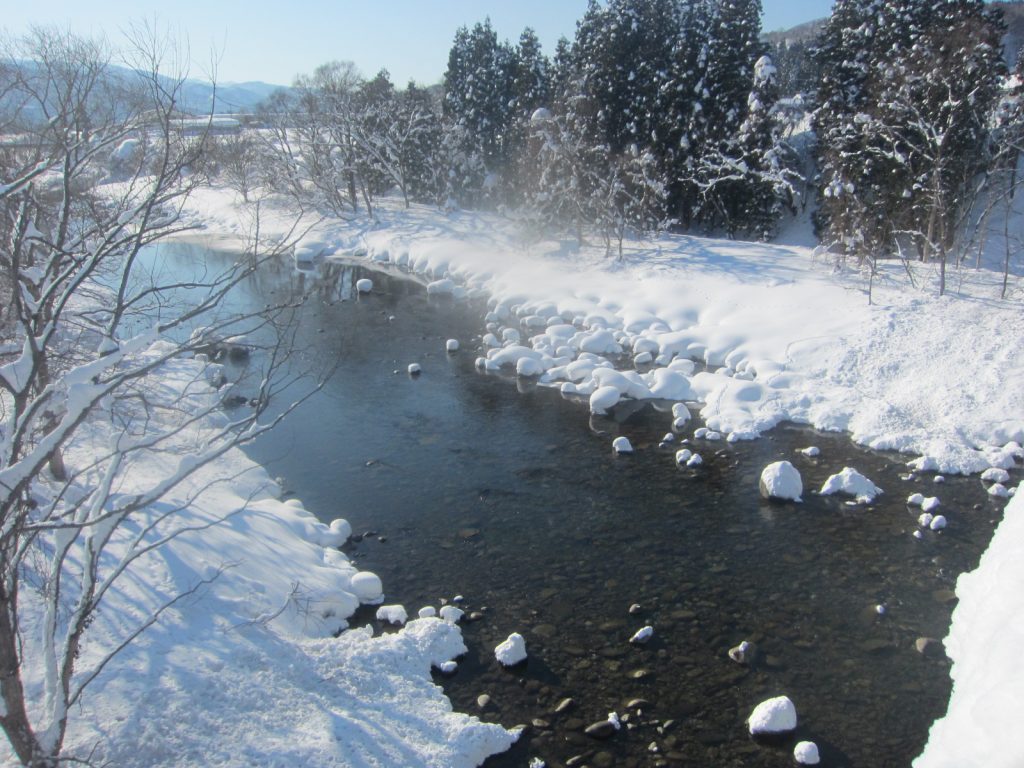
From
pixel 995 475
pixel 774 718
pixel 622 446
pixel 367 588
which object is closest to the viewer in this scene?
pixel 774 718

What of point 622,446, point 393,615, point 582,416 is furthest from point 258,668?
point 582,416

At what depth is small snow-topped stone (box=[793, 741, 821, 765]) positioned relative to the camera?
5.61 meters

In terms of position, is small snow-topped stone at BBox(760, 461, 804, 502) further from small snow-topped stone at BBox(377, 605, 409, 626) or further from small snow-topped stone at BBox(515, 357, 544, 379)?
small snow-topped stone at BBox(515, 357, 544, 379)

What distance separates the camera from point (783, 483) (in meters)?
9.45

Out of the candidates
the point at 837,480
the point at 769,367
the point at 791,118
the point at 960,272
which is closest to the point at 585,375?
the point at 769,367

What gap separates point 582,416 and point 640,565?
452 centimetres

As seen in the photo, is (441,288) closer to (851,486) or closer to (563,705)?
(851,486)

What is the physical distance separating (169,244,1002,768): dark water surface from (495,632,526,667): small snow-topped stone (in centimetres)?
10

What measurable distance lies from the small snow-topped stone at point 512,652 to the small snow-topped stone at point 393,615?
1066 millimetres

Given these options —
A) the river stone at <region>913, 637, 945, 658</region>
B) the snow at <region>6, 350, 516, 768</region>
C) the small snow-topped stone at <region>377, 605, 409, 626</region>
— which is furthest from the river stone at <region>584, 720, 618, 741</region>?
the river stone at <region>913, 637, 945, 658</region>

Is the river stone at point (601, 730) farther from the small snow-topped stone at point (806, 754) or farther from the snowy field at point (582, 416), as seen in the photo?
the small snow-topped stone at point (806, 754)

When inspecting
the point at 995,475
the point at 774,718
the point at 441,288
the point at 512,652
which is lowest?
the point at 512,652

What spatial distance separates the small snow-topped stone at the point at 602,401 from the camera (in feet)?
40.8

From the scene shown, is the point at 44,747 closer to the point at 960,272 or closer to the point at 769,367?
the point at 769,367
